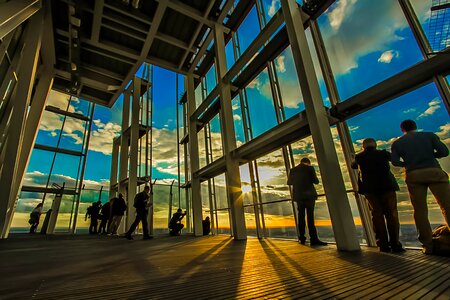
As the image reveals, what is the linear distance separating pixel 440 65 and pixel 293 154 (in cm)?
294

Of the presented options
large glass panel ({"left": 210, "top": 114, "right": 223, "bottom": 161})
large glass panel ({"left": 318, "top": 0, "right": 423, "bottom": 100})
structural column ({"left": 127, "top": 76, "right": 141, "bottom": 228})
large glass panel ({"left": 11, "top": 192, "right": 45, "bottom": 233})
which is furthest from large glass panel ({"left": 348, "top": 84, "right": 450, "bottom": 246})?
large glass panel ({"left": 11, "top": 192, "right": 45, "bottom": 233})

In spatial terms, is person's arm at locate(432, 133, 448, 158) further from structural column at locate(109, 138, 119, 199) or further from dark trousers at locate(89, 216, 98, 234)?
structural column at locate(109, 138, 119, 199)

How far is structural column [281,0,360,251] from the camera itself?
3078 millimetres

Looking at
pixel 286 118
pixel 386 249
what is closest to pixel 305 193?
pixel 386 249

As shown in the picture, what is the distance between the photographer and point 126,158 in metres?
12.4

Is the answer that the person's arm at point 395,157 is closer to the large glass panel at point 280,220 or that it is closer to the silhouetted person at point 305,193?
the silhouetted person at point 305,193

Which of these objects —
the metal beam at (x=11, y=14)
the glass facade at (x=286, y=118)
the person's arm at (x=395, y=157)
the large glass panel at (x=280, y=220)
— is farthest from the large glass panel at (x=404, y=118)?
the metal beam at (x=11, y=14)

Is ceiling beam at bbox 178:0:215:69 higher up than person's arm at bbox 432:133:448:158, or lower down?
higher up

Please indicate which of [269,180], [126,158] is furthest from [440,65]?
[126,158]

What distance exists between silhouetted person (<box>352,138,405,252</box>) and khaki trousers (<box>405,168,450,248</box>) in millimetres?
229

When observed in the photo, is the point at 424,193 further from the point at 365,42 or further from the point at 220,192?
the point at 220,192

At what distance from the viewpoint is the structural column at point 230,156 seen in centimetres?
568

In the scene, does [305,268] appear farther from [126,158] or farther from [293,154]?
[126,158]

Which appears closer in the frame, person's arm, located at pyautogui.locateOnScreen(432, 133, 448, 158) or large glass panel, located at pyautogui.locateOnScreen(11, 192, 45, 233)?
person's arm, located at pyautogui.locateOnScreen(432, 133, 448, 158)
